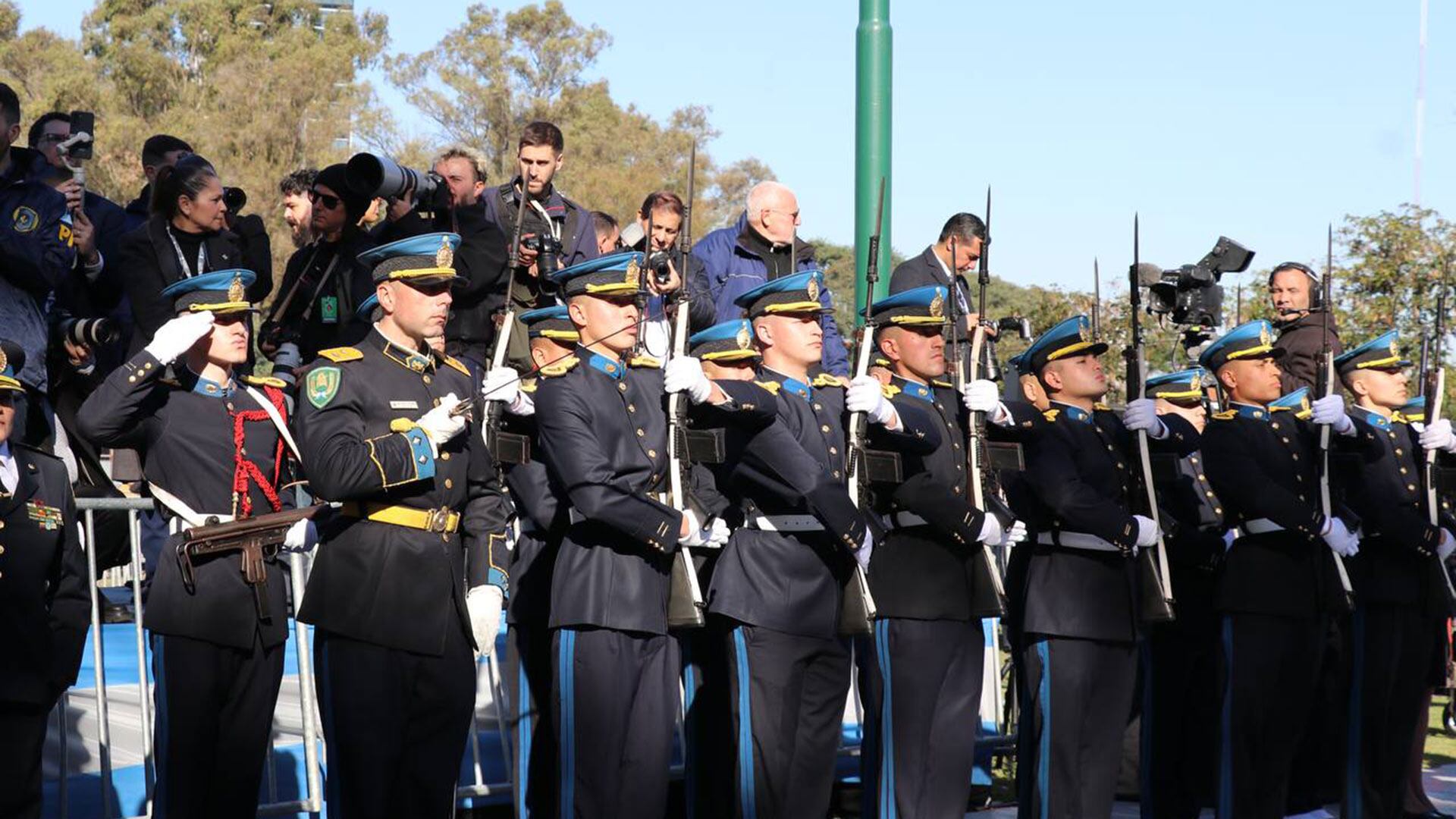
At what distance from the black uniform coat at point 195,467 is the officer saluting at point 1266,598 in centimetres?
409

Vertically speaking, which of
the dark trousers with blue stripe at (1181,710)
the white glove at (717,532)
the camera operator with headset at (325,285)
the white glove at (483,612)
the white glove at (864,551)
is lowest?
the dark trousers with blue stripe at (1181,710)

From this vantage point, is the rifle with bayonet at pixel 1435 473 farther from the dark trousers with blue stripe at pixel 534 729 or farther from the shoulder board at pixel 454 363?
the shoulder board at pixel 454 363

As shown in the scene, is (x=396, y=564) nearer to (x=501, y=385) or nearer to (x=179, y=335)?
(x=501, y=385)

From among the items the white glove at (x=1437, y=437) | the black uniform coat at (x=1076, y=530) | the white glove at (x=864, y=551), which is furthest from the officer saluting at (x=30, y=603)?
the white glove at (x=1437, y=437)

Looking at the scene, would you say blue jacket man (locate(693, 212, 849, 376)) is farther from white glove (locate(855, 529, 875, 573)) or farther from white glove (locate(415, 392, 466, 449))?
white glove (locate(415, 392, 466, 449))

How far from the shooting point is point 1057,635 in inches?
287

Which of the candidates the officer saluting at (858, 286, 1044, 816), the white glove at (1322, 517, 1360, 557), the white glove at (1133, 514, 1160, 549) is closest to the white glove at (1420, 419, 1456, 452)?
the white glove at (1322, 517, 1360, 557)

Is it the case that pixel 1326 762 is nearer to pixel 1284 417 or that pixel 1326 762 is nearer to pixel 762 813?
pixel 1284 417

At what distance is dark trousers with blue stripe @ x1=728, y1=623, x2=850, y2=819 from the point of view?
6535 mm

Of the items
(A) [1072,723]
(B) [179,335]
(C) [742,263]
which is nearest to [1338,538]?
(A) [1072,723]

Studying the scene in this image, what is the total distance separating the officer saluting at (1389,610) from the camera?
8.42 m

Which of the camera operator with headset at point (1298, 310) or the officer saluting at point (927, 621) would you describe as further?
the camera operator with headset at point (1298, 310)

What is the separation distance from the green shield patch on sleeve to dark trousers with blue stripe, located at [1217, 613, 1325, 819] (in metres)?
4.21

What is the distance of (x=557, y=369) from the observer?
6.11 metres
